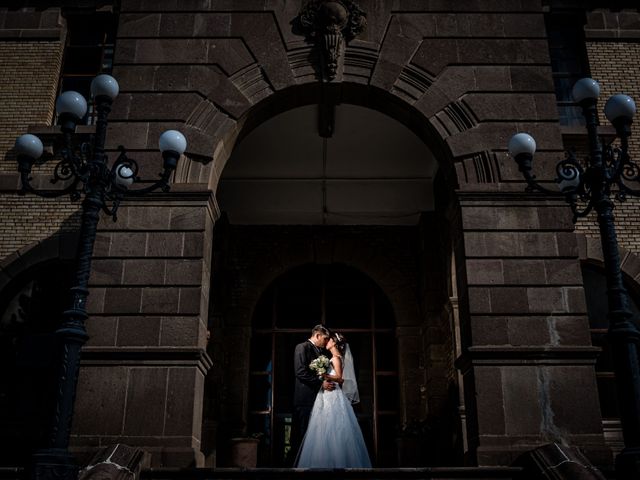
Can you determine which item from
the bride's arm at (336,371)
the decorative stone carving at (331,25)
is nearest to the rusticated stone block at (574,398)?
the bride's arm at (336,371)

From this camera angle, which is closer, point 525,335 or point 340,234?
point 525,335

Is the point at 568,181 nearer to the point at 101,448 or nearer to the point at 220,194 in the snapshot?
the point at 101,448

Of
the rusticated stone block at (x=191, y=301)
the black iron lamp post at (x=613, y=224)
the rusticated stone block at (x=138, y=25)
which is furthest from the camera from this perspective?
the rusticated stone block at (x=138, y=25)

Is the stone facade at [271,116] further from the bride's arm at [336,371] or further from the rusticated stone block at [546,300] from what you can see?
the bride's arm at [336,371]

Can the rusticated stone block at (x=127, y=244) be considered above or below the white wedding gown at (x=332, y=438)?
above

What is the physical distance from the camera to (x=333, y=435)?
839 centimetres

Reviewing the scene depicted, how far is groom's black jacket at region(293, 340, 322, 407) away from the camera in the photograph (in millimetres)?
8875

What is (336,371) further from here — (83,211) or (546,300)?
(83,211)

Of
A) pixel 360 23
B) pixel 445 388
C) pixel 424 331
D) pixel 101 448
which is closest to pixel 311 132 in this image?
pixel 360 23

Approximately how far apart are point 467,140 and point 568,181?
2.06 meters

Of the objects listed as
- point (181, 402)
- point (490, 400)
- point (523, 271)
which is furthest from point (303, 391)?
point (523, 271)

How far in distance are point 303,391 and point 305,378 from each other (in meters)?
0.23

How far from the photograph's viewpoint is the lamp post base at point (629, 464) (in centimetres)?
537

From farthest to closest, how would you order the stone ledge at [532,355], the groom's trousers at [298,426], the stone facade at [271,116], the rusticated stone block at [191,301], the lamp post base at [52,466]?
the groom's trousers at [298,426]
the rusticated stone block at [191,301]
the stone ledge at [532,355]
the stone facade at [271,116]
the lamp post base at [52,466]
